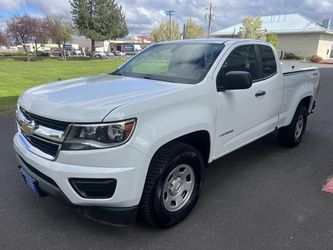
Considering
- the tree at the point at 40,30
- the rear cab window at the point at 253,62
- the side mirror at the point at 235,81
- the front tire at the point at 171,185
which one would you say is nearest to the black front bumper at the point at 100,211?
the front tire at the point at 171,185

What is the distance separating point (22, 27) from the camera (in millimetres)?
46156

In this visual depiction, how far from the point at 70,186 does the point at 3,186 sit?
6.09ft

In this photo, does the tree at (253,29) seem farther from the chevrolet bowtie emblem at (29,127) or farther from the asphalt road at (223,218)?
the chevrolet bowtie emblem at (29,127)

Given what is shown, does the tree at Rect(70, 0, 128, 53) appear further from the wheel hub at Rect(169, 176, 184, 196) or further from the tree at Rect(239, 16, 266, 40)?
the wheel hub at Rect(169, 176, 184, 196)

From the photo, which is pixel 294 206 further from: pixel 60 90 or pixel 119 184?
pixel 60 90

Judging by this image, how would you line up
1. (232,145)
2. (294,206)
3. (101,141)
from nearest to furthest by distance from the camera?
1. (101,141)
2. (294,206)
3. (232,145)

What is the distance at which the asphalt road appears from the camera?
9.06ft

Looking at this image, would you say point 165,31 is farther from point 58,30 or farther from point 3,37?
point 3,37

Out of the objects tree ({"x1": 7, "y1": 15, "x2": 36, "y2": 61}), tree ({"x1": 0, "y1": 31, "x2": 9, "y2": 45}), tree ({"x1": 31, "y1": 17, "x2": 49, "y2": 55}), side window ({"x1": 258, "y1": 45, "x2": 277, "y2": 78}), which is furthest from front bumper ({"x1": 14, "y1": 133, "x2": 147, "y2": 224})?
tree ({"x1": 0, "y1": 31, "x2": 9, "y2": 45})

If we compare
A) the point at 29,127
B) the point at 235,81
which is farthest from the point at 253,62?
the point at 29,127

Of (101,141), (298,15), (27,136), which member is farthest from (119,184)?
(298,15)

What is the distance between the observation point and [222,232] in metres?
2.90

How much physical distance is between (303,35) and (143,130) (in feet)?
186

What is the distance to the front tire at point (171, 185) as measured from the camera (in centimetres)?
263
